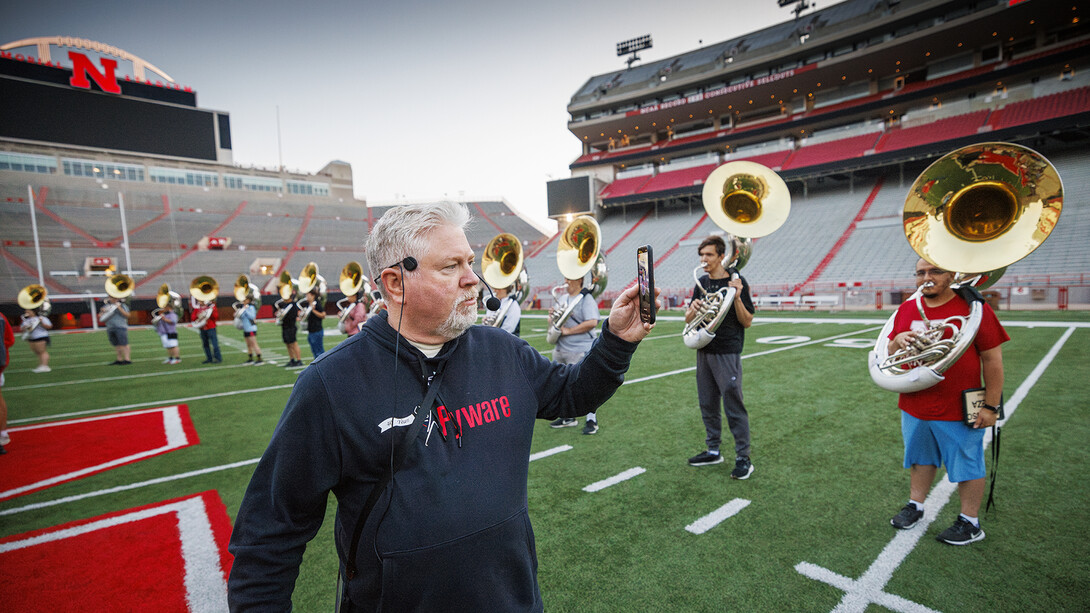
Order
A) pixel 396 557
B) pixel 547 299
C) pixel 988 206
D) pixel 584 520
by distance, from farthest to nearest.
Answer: pixel 547 299 → pixel 584 520 → pixel 988 206 → pixel 396 557

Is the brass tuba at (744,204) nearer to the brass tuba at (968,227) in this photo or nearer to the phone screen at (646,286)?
the brass tuba at (968,227)

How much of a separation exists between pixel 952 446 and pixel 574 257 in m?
4.01

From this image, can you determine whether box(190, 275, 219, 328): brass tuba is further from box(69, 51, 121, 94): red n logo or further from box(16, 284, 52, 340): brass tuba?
box(69, 51, 121, 94): red n logo

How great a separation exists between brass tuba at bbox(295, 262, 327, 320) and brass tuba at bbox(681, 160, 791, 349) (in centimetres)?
846

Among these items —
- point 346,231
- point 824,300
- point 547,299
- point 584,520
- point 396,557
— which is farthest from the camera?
point 346,231

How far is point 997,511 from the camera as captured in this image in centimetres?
330

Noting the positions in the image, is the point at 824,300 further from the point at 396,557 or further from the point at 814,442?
the point at 396,557

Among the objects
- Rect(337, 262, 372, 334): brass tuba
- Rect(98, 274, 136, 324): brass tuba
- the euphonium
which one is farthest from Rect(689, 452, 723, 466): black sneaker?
Rect(98, 274, 136, 324): brass tuba

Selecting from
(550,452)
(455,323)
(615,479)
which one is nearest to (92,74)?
(550,452)

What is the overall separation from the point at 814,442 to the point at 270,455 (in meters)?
5.11

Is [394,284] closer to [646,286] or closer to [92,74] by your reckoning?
[646,286]

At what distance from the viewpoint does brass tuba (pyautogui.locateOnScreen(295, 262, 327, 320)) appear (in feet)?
33.8

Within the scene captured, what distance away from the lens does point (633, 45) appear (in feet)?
151

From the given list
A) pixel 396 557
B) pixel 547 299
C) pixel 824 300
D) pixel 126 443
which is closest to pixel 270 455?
pixel 396 557
